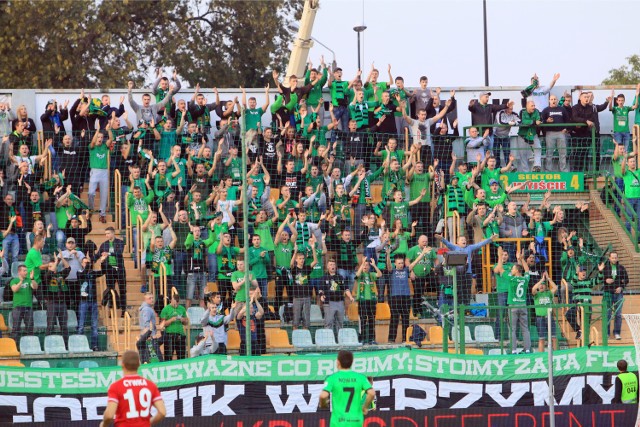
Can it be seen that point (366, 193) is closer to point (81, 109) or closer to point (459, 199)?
point (459, 199)

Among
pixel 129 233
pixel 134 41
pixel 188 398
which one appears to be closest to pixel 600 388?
pixel 188 398

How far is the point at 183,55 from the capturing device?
4038 centimetres

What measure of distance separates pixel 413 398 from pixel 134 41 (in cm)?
2571

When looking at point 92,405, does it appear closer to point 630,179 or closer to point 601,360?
point 601,360

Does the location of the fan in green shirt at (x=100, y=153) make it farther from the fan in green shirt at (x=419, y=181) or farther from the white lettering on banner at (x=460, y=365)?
the white lettering on banner at (x=460, y=365)

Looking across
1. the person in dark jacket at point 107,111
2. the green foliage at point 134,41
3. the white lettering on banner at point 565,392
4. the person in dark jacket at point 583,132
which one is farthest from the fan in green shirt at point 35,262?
the green foliage at point 134,41

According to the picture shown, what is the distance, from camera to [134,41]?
4025 centimetres

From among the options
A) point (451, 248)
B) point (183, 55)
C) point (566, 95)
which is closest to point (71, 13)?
point (183, 55)

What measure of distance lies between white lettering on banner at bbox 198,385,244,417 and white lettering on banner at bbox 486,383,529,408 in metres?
3.55

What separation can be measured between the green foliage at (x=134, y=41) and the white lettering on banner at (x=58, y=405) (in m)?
21.6

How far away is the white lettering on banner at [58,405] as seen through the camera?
1620 centimetres

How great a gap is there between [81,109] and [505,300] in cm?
864

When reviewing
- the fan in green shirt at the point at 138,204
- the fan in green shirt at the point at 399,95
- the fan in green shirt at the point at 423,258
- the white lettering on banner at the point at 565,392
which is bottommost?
the white lettering on banner at the point at 565,392

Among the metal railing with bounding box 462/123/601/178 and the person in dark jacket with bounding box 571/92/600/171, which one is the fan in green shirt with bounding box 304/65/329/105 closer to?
the metal railing with bounding box 462/123/601/178
